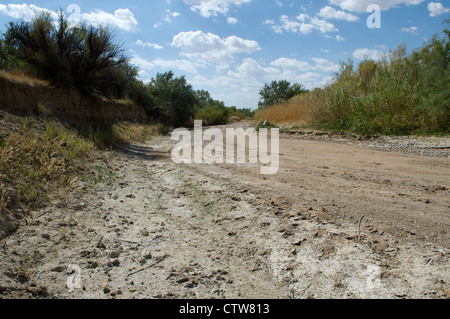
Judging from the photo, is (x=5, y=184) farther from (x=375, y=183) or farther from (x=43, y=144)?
(x=375, y=183)

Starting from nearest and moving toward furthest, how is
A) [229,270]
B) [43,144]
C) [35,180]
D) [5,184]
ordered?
[229,270] → [5,184] → [35,180] → [43,144]

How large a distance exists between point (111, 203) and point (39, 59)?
901 cm

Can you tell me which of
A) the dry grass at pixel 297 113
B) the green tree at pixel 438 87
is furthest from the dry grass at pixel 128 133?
the green tree at pixel 438 87

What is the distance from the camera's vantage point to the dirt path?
2568 millimetres

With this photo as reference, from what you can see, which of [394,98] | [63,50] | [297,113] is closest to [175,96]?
[297,113]

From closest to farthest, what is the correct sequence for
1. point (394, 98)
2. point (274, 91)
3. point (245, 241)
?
point (245, 241), point (394, 98), point (274, 91)

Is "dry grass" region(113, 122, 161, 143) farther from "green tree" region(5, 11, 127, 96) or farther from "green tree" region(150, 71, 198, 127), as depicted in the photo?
"green tree" region(150, 71, 198, 127)

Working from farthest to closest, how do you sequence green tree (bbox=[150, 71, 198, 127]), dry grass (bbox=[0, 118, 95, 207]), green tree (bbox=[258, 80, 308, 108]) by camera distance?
green tree (bbox=[258, 80, 308, 108]) < green tree (bbox=[150, 71, 198, 127]) < dry grass (bbox=[0, 118, 95, 207])

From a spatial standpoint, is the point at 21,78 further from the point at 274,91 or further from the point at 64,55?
the point at 274,91

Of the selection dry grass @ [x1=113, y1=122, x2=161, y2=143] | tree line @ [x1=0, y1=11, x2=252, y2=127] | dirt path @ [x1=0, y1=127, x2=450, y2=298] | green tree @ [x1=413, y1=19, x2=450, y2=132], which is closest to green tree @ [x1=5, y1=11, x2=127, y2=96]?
tree line @ [x1=0, y1=11, x2=252, y2=127]

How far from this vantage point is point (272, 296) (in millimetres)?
2531

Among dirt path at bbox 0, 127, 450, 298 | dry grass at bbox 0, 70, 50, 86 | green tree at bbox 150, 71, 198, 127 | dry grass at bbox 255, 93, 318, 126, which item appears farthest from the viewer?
green tree at bbox 150, 71, 198, 127

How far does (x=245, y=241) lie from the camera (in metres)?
3.44
